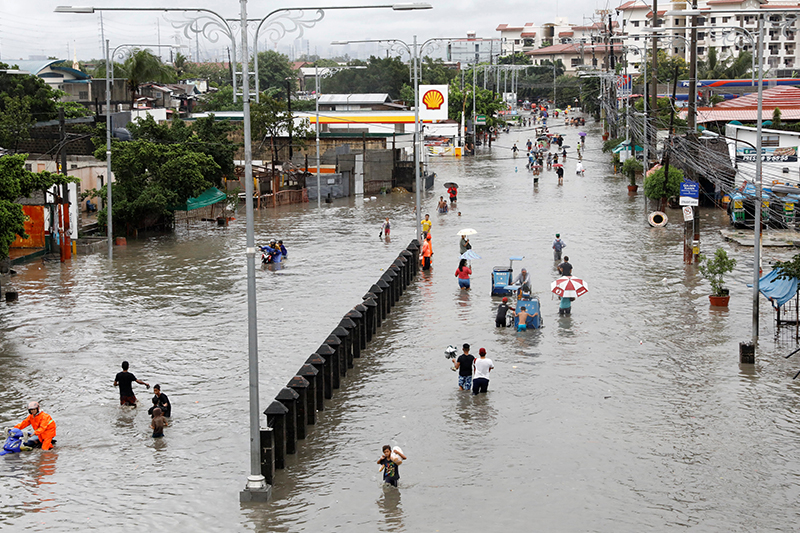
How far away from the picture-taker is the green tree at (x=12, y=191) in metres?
25.0

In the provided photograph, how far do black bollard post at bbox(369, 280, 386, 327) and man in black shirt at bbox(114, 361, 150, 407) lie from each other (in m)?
8.10

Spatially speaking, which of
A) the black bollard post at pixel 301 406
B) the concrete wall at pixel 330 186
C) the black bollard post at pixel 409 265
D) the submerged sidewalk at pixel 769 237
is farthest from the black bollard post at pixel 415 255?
the concrete wall at pixel 330 186

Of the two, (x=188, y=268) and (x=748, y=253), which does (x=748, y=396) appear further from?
(x=188, y=268)

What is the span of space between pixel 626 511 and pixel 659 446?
2.81m

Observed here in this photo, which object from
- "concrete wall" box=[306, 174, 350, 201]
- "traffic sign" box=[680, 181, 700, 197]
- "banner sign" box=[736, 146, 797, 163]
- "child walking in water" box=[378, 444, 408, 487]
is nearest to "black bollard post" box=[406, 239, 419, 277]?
"traffic sign" box=[680, 181, 700, 197]

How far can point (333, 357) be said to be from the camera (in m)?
18.9

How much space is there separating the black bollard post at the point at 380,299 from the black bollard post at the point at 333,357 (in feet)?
17.3

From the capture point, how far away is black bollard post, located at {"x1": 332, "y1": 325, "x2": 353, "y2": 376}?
19469 millimetres

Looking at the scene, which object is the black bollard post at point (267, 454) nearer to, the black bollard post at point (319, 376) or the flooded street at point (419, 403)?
the flooded street at point (419, 403)

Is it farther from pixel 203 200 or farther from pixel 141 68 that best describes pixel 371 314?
pixel 141 68

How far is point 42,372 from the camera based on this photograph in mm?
20703

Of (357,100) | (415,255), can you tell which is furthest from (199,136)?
(357,100)

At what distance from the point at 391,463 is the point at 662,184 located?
111ft

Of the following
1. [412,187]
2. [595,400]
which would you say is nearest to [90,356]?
[595,400]
